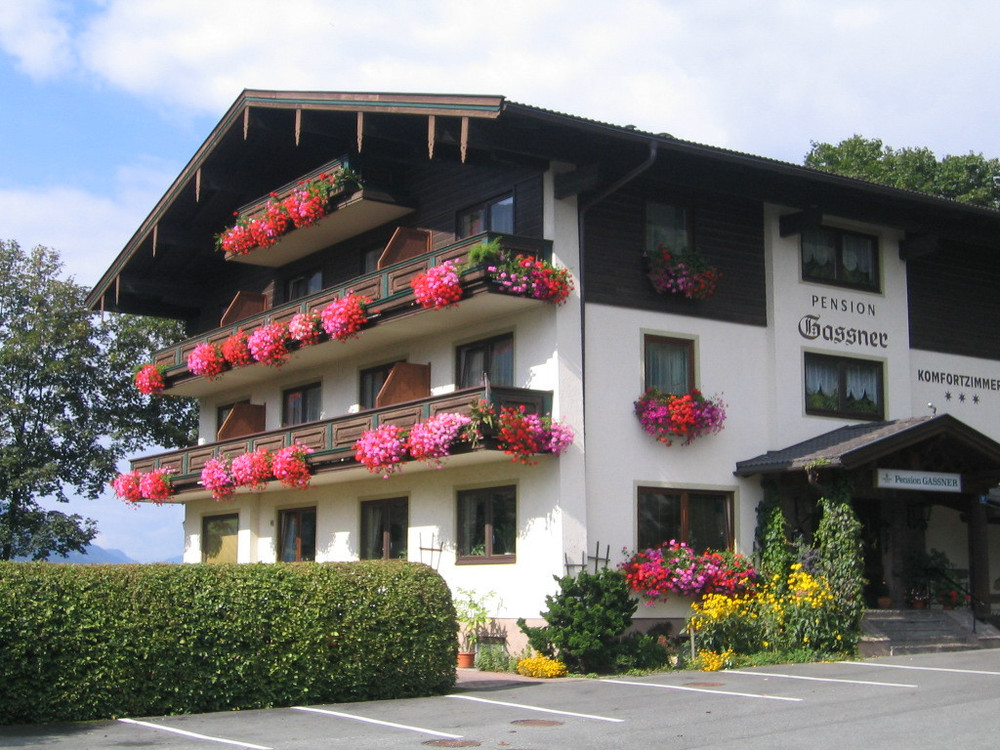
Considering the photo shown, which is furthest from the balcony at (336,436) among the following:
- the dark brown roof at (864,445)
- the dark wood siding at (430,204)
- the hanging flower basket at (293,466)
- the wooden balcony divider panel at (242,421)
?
the dark brown roof at (864,445)

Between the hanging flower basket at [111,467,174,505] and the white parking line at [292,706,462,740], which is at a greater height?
the hanging flower basket at [111,467,174,505]

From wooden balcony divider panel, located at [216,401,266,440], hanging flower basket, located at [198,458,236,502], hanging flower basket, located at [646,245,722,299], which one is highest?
hanging flower basket, located at [646,245,722,299]

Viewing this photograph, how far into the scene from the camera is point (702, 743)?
41.0 feet

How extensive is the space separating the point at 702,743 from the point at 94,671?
694cm

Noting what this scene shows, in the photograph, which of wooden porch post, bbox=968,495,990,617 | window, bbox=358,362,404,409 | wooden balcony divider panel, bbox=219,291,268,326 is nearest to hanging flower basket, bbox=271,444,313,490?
window, bbox=358,362,404,409

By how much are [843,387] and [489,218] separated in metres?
7.89

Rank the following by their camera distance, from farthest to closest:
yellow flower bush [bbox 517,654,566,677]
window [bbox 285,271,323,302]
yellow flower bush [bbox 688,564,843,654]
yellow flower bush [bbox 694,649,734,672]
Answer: window [bbox 285,271,323,302]
yellow flower bush [bbox 688,564,843,654]
yellow flower bush [bbox 694,649,734,672]
yellow flower bush [bbox 517,654,566,677]

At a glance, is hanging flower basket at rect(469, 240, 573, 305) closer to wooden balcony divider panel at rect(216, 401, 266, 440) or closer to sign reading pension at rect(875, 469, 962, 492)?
sign reading pension at rect(875, 469, 962, 492)

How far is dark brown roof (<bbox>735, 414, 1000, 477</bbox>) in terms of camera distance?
22.3 m

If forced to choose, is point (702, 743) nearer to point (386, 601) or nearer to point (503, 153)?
point (386, 601)

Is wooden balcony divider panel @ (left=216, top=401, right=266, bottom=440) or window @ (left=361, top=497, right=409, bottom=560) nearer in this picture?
window @ (left=361, top=497, right=409, bottom=560)

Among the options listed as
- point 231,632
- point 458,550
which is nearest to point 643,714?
point 231,632

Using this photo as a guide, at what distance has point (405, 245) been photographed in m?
25.8

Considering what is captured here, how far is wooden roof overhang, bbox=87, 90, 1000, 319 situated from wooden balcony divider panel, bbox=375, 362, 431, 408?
4256 mm
